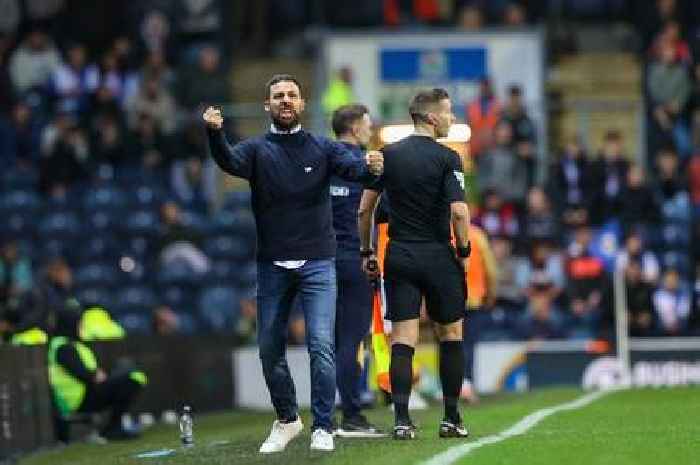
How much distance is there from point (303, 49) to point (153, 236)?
4489 millimetres

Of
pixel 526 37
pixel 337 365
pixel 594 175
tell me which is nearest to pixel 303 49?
pixel 526 37

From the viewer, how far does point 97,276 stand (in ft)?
89.4

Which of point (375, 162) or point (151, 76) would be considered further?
point (151, 76)

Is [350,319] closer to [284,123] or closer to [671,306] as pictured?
[284,123]

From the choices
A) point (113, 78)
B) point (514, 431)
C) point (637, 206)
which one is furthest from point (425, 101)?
point (113, 78)

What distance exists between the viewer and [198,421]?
2111 centimetres

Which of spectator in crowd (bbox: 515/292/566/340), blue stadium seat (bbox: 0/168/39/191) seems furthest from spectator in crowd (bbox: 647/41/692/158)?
blue stadium seat (bbox: 0/168/39/191)

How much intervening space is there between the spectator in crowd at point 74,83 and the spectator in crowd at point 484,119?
18.0 ft

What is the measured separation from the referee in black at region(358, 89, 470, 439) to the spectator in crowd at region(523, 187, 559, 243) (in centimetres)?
1320

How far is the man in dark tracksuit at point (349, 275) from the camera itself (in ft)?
47.7

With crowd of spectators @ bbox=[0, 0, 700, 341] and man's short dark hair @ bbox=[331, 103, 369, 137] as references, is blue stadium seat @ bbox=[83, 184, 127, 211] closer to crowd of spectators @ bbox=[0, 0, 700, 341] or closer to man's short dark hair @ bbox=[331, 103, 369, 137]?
crowd of spectators @ bbox=[0, 0, 700, 341]

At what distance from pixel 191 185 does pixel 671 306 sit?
7.15 metres

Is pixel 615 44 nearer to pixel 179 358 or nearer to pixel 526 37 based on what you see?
pixel 526 37

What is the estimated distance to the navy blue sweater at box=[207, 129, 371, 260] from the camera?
514 inches
